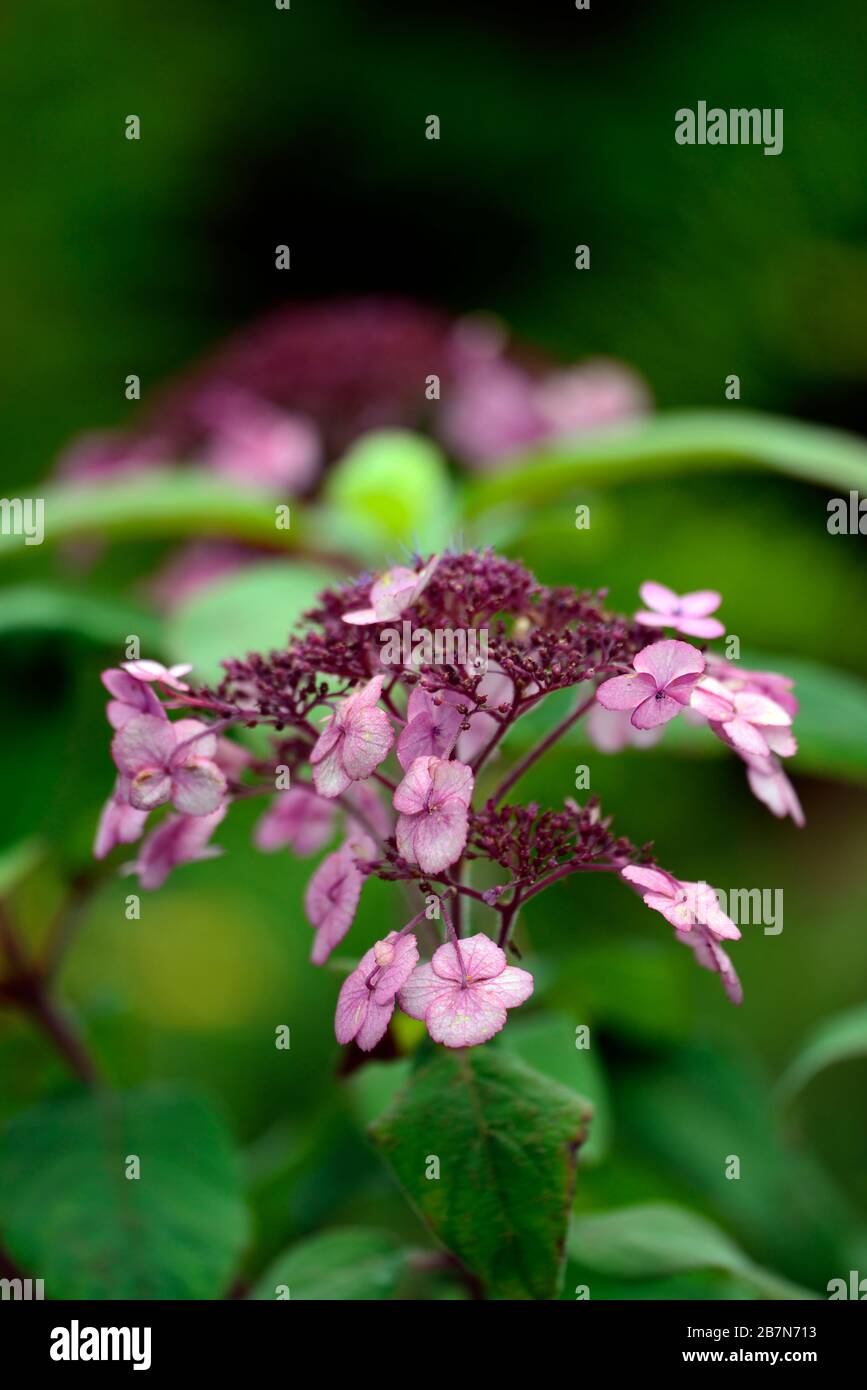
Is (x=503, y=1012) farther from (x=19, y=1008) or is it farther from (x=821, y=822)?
(x=821, y=822)

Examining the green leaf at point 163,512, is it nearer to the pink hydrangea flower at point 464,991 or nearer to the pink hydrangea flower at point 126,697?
the pink hydrangea flower at point 126,697

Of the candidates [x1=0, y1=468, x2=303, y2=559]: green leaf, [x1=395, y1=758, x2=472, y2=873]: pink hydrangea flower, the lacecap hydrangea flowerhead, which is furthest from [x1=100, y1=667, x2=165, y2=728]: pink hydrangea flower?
[x1=0, y1=468, x2=303, y2=559]: green leaf

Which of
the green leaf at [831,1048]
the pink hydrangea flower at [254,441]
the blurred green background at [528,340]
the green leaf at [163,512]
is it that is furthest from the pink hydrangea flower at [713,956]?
the pink hydrangea flower at [254,441]

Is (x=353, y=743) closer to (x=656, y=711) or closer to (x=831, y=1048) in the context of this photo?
(x=656, y=711)

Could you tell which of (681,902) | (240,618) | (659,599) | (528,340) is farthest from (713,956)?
(528,340)

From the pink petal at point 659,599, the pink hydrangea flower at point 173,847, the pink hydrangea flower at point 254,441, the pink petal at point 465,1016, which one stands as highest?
A: the pink hydrangea flower at point 254,441
